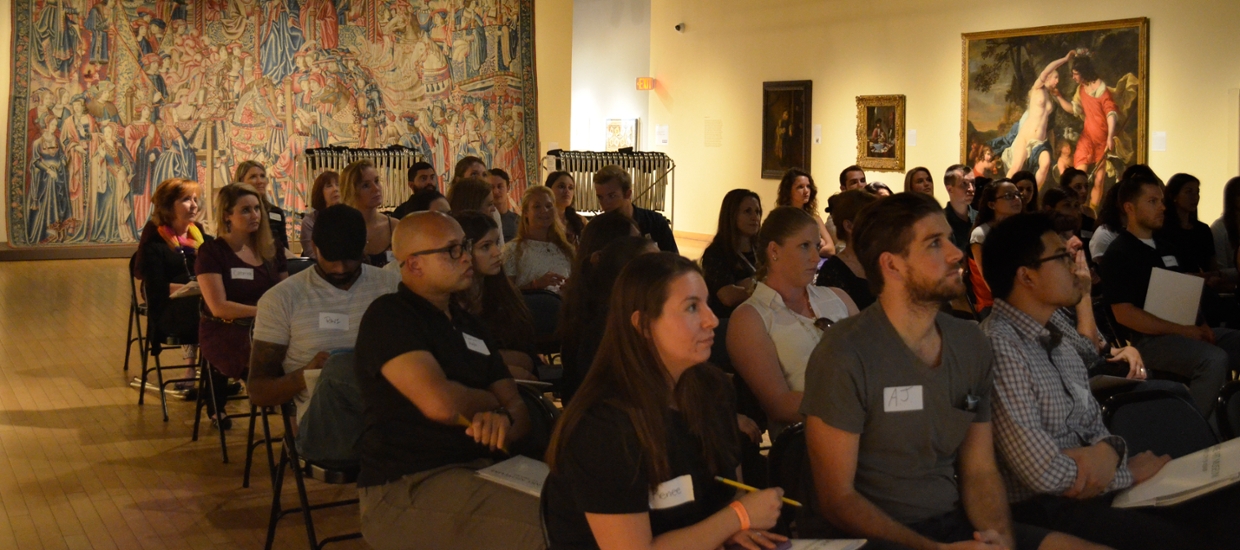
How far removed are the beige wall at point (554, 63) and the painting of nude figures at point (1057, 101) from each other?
580 cm

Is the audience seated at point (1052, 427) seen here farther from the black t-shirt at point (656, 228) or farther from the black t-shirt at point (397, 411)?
the black t-shirt at point (656, 228)

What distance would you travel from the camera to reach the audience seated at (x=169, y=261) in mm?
6688

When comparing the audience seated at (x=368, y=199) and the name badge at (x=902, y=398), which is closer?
the name badge at (x=902, y=398)

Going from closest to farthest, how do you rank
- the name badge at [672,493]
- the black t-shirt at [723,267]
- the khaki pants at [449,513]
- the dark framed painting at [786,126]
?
the name badge at [672,493] < the khaki pants at [449,513] < the black t-shirt at [723,267] < the dark framed painting at [786,126]

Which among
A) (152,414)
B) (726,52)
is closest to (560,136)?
(726,52)

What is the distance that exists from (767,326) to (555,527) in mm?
1633

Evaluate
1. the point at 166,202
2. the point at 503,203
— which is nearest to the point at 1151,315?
the point at 503,203

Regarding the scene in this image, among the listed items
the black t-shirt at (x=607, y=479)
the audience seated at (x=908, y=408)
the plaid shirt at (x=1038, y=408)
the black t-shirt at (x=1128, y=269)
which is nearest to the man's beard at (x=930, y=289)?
the audience seated at (x=908, y=408)

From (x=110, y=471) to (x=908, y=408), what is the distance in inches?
175

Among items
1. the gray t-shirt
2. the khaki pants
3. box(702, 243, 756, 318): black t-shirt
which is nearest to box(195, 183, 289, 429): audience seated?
box(702, 243, 756, 318): black t-shirt

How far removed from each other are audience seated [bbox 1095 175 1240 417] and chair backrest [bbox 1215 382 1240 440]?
57.4 inches

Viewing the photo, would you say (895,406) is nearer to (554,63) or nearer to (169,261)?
(169,261)

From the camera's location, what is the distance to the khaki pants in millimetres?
3068

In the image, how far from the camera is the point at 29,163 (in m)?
15.3
